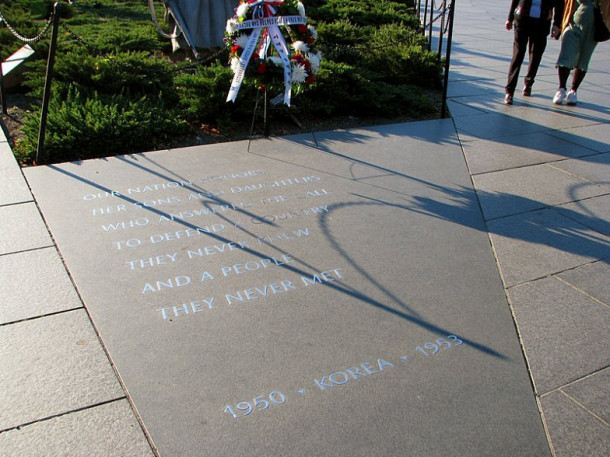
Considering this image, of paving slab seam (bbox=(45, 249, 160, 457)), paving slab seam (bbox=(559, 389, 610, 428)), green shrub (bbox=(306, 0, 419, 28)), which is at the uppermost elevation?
green shrub (bbox=(306, 0, 419, 28))

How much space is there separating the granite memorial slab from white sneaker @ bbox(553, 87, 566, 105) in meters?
3.73

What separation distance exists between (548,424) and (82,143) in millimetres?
5466

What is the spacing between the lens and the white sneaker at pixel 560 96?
8617 millimetres

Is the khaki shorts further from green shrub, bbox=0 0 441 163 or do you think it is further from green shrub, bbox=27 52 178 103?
green shrub, bbox=27 52 178 103

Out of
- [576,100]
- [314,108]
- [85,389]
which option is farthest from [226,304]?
[576,100]

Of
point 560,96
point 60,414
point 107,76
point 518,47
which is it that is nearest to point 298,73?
point 107,76

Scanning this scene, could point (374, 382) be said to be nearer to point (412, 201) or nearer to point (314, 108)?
point (412, 201)

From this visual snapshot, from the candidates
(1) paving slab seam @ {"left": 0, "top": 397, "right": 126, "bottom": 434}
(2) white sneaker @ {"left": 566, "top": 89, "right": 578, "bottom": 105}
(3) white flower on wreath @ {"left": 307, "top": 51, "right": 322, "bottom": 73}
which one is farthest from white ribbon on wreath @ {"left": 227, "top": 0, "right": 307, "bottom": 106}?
(2) white sneaker @ {"left": 566, "top": 89, "right": 578, "bottom": 105}

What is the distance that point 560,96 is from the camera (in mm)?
8625

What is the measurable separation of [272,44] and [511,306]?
4232 mm

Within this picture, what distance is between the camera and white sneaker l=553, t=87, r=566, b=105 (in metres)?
8.62

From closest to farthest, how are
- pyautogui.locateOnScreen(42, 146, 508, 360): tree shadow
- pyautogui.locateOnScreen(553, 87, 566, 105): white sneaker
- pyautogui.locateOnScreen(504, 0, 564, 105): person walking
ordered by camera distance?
pyautogui.locateOnScreen(42, 146, 508, 360): tree shadow
pyautogui.locateOnScreen(504, 0, 564, 105): person walking
pyautogui.locateOnScreen(553, 87, 566, 105): white sneaker

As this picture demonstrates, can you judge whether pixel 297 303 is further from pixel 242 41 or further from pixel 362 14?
pixel 362 14

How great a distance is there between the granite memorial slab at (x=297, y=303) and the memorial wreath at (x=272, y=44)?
102 centimetres
